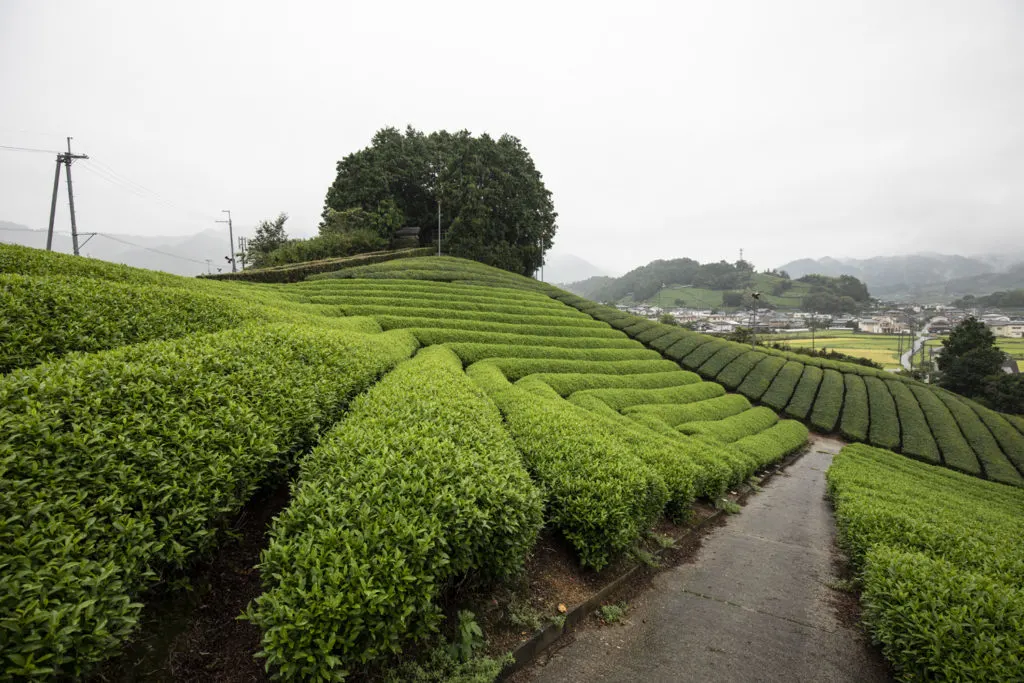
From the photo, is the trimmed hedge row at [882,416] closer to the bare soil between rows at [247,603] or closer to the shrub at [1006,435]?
the shrub at [1006,435]

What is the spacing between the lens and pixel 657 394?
15.3 metres

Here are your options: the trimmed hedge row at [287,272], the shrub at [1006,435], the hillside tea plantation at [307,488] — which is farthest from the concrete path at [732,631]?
the trimmed hedge row at [287,272]

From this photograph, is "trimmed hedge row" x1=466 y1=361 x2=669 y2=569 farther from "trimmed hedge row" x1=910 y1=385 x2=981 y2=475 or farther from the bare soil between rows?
"trimmed hedge row" x1=910 y1=385 x2=981 y2=475

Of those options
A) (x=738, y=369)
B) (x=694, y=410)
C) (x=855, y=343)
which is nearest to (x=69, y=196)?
(x=694, y=410)

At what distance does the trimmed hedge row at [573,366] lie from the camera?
13.2 m

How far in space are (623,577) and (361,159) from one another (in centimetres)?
4183

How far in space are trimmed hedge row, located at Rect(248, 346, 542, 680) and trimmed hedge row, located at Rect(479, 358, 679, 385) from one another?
8143 millimetres

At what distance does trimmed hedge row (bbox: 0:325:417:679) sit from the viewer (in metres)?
1.99

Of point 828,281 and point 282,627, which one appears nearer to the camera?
point 282,627

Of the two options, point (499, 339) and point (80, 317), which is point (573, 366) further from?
point (80, 317)

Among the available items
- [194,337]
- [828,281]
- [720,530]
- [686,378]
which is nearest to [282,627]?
[194,337]

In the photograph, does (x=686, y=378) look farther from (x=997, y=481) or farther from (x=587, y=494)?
(x=587, y=494)

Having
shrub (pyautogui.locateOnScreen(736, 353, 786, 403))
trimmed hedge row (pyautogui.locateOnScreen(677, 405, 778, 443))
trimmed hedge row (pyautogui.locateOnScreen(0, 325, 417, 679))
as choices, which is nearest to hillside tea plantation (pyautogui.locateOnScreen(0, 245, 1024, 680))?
trimmed hedge row (pyautogui.locateOnScreen(0, 325, 417, 679))

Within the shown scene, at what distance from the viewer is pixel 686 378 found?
1917cm
